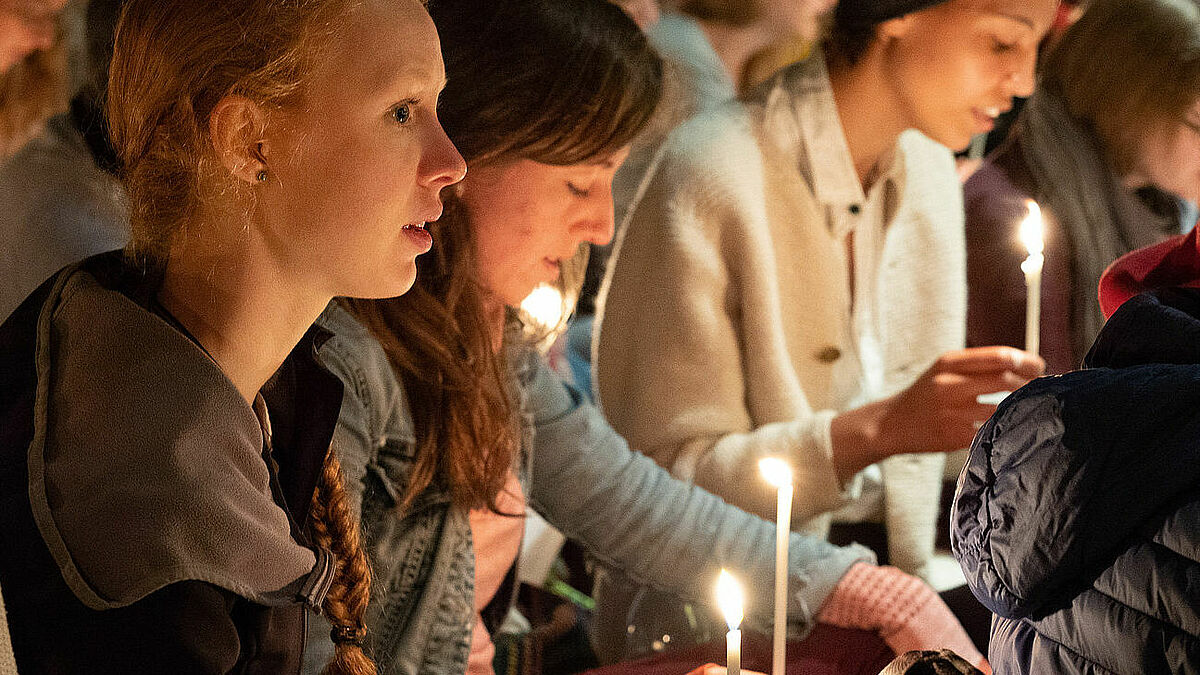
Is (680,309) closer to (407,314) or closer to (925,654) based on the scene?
(407,314)

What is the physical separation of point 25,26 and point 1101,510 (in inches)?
49.9

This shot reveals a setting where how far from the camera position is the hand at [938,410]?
1631 millimetres

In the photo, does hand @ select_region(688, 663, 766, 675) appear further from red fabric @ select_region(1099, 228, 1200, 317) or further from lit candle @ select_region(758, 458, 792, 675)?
red fabric @ select_region(1099, 228, 1200, 317)

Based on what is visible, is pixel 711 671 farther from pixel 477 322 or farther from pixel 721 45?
pixel 721 45

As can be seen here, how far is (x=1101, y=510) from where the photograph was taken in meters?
0.73

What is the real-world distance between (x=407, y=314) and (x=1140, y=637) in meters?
0.77

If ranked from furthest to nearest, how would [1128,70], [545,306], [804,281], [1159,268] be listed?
[1128,70]
[804,281]
[545,306]
[1159,268]

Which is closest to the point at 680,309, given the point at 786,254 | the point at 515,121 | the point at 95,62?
the point at 786,254

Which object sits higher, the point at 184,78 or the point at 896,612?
the point at 184,78

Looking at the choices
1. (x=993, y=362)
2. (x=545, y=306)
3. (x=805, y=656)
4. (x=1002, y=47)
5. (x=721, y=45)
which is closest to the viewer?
(x=805, y=656)

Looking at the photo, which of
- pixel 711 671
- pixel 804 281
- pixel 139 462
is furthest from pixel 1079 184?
pixel 139 462

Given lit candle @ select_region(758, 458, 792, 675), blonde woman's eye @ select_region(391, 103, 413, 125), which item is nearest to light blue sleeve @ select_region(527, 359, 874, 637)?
lit candle @ select_region(758, 458, 792, 675)

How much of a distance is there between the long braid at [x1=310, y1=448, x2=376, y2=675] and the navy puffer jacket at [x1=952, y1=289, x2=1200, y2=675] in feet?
1.63

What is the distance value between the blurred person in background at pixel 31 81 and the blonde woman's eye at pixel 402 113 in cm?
73
